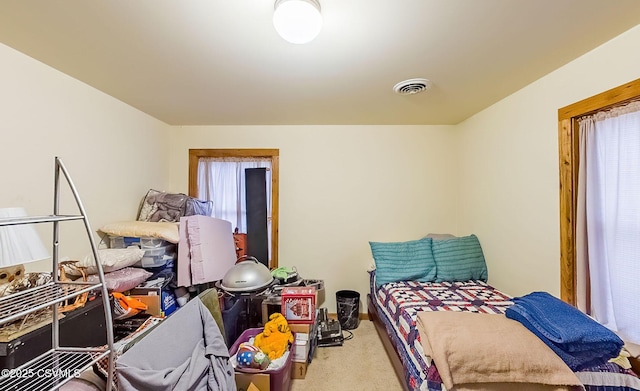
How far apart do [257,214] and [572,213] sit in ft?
9.60

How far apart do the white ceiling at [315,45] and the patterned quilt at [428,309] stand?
5.71 ft

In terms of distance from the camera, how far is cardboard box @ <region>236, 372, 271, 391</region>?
6.13 feet

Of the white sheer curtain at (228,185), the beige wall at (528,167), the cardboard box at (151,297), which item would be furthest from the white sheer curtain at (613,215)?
the cardboard box at (151,297)

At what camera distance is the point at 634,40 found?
1548mm

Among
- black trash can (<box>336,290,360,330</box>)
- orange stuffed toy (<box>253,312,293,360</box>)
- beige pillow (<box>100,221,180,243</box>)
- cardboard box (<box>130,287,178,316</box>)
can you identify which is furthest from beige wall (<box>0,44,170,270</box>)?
black trash can (<box>336,290,360,330</box>)

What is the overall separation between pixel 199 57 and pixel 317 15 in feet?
3.08

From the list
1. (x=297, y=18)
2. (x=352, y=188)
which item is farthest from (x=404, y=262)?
(x=297, y=18)

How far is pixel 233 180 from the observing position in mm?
3590

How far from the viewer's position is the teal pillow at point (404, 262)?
2.88m

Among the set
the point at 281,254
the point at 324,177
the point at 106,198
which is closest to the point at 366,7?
the point at 324,177

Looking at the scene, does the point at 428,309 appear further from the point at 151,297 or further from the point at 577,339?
the point at 151,297

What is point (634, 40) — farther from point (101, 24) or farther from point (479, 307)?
point (101, 24)

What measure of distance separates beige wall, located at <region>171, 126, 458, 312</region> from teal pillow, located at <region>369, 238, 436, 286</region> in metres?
0.47

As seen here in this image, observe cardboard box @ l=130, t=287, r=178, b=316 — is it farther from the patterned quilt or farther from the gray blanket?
the patterned quilt
